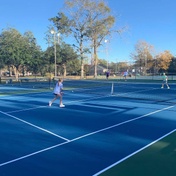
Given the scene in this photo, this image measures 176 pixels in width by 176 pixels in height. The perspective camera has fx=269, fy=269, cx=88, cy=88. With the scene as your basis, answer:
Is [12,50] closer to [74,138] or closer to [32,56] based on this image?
[32,56]

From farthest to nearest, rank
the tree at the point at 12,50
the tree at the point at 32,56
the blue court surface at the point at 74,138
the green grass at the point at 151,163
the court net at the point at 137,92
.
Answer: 1. the tree at the point at 32,56
2. the tree at the point at 12,50
3. the court net at the point at 137,92
4. the blue court surface at the point at 74,138
5. the green grass at the point at 151,163

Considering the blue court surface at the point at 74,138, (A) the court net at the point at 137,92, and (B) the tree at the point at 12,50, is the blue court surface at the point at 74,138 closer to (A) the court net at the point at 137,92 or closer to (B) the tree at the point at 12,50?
(A) the court net at the point at 137,92

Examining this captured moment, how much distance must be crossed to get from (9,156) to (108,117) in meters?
5.97

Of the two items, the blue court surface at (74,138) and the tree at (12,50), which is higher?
the tree at (12,50)

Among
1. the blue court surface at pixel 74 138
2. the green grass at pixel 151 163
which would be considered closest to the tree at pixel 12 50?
the blue court surface at pixel 74 138

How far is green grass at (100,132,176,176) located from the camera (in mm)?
5566

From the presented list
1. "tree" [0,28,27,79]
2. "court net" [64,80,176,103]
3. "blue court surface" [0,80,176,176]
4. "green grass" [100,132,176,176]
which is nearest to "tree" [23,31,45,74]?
"tree" [0,28,27,79]

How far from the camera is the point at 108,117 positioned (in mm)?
11930

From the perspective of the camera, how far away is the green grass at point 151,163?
18.3ft

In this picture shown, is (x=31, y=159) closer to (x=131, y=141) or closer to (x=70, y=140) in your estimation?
(x=70, y=140)

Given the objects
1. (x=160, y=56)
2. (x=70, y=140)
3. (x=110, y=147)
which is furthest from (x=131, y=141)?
(x=160, y=56)

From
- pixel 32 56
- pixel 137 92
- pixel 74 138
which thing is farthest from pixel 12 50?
pixel 74 138

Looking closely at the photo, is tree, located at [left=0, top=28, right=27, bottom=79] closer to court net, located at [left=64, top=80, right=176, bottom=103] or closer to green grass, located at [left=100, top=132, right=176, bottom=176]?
court net, located at [left=64, top=80, right=176, bottom=103]

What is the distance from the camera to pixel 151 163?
613 centimetres
